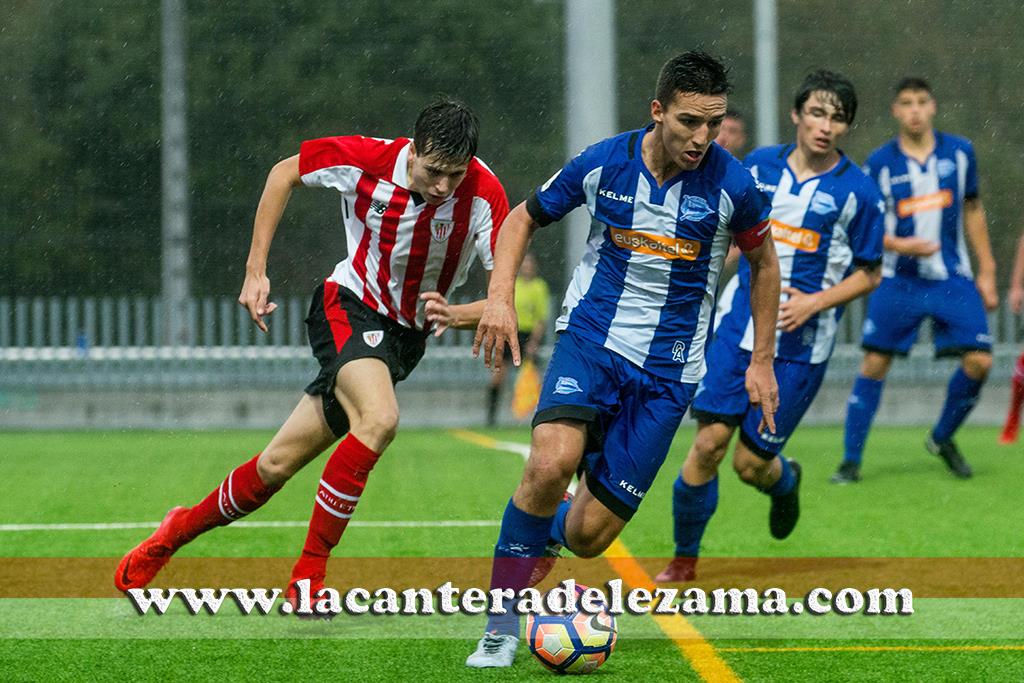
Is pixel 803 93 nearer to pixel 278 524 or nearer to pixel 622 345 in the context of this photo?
pixel 622 345

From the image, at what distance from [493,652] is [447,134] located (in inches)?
68.5

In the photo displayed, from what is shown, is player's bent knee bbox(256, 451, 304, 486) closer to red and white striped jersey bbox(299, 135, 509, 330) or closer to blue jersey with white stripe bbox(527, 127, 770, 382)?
red and white striped jersey bbox(299, 135, 509, 330)

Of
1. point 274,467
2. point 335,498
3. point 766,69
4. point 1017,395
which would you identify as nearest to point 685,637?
point 335,498

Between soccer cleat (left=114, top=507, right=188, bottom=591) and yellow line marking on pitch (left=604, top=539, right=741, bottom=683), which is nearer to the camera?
yellow line marking on pitch (left=604, top=539, right=741, bottom=683)

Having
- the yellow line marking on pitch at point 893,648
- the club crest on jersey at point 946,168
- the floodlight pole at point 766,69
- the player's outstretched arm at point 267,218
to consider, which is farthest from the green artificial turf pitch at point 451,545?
the floodlight pole at point 766,69

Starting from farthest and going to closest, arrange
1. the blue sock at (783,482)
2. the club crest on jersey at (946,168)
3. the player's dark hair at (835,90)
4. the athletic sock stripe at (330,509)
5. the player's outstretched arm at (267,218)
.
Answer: the club crest on jersey at (946,168), the blue sock at (783,482), the player's dark hair at (835,90), the player's outstretched arm at (267,218), the athletic sock stripe at (330,509)

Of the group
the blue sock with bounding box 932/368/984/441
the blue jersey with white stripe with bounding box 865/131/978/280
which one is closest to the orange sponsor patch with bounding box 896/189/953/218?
the blue jersey with white stripe with bounding box 865/131/978/280

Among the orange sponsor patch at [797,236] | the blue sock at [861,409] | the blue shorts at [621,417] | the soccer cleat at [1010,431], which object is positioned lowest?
the soccer cleat at [1010,431]

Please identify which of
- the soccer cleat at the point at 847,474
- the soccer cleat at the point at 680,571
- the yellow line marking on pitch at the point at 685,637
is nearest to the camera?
the yellow line marking on pitch at the point at 685,637

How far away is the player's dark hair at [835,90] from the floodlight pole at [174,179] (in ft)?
32.3

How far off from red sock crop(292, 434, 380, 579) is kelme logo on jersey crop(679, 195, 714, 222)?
4.50 feet

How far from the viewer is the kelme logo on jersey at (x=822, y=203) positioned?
6648 millimetres

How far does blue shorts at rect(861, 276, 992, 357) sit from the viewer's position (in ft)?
31.4

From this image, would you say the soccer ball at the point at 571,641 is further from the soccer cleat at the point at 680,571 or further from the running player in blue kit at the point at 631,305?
the soccer cleat at the point at 680,571
